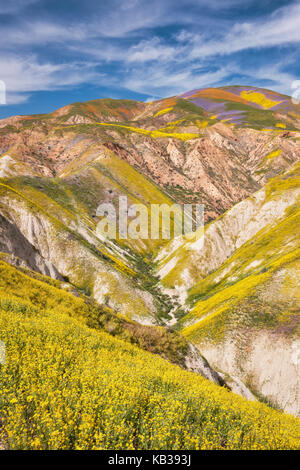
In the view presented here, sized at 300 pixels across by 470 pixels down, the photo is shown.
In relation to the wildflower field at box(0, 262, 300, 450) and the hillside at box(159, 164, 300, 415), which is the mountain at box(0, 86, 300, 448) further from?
the wildflower field at box(0, 262, 300, 450)

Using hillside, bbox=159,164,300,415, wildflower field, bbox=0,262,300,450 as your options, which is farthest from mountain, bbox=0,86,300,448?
wildflower field, bbox=0,262,300,450

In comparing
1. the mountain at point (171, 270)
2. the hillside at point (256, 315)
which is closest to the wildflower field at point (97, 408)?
the mountain at point (171, 270)

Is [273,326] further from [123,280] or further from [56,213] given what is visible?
[56,213]

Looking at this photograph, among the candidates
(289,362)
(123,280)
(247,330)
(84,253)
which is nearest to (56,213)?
(84,253)

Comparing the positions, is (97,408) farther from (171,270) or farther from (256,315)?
(171,270)

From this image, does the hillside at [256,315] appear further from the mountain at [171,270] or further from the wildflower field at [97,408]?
the wildflower field at [97,408]

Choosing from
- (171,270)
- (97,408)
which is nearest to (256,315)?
(97,408)

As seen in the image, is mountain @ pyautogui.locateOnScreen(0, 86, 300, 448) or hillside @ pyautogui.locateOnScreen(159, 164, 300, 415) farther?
hillside @ pyautogui.locateOnScreen(159, 164, 300, 415)

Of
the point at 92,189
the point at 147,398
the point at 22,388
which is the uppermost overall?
the point at 92,189
